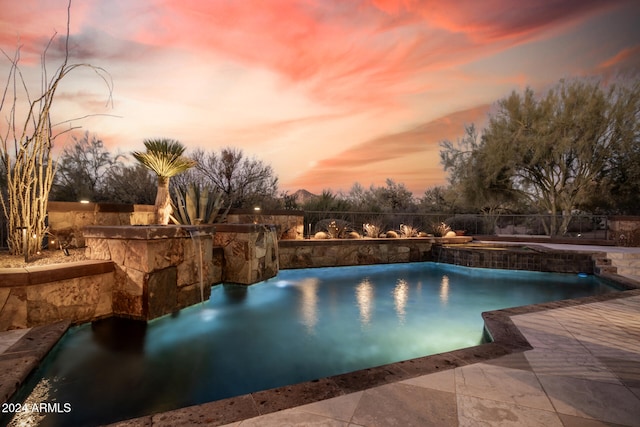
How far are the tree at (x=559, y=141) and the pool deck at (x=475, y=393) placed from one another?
11.2 meters

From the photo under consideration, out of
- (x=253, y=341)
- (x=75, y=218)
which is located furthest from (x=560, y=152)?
(x=75, y=218)

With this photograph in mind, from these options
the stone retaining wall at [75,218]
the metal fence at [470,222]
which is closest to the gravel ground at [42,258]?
the stone retaining wall at [75,218]

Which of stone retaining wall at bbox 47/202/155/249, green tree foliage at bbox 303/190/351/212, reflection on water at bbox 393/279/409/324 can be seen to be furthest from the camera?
green tree foliage at bbox 303/190/351/212

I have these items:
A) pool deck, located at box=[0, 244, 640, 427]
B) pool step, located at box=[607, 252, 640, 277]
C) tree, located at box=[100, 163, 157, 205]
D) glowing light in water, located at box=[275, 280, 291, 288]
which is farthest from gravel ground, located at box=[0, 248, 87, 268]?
pool step, located at box=[607, 252, 640, 277]

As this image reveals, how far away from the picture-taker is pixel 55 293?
3.23 m

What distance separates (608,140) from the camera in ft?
39.9

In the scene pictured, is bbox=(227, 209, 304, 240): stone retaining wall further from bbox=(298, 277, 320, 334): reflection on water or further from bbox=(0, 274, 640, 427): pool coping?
bbox=(0, 274, 640, 427): pool coping

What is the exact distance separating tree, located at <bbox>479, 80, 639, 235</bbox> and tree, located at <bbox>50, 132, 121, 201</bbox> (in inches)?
649

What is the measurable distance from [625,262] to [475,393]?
8352 mm

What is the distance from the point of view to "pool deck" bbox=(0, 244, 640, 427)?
165 centimetres

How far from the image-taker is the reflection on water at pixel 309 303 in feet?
13.4

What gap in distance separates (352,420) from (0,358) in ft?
8.60

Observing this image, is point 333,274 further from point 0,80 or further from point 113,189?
point 113,189

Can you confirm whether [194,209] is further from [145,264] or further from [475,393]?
[475,393]
